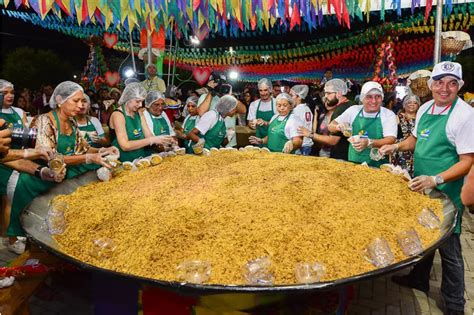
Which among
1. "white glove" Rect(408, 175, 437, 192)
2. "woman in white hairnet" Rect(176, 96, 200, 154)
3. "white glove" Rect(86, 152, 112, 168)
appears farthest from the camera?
"woman in white hairnet" Rect(176, 96, 200, 154)

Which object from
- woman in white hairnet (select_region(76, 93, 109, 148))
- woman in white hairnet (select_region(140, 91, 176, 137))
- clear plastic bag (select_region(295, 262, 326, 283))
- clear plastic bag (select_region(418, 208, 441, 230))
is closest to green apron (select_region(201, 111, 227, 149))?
woman in white hairnet (select_region(140, 91, 176, 137))

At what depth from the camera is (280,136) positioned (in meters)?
4.02

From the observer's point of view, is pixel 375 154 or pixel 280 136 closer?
pixel 375 154

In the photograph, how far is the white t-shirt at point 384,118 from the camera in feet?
11.0

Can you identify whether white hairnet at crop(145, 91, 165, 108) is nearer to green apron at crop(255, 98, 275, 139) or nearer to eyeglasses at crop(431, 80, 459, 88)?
green apron at crop(255, 98, 275, 139)

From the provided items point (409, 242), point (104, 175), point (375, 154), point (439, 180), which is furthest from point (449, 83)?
point (104, 175)

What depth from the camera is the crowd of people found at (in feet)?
8.10

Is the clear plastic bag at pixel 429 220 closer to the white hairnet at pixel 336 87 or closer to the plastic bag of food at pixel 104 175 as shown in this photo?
the plastic bag of food at pixel 104 175

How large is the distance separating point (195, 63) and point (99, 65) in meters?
5.32

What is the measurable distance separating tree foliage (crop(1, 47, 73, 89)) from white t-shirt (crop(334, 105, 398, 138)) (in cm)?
1707

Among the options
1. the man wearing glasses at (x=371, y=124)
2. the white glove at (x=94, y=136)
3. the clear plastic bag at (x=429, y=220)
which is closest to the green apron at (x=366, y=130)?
the man wearing glasses at (x=371, y=124)

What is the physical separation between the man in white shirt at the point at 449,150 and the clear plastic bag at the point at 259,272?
1.25 meters

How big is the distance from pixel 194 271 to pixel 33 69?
19.3 m

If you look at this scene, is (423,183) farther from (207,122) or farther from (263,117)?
(263,117)
